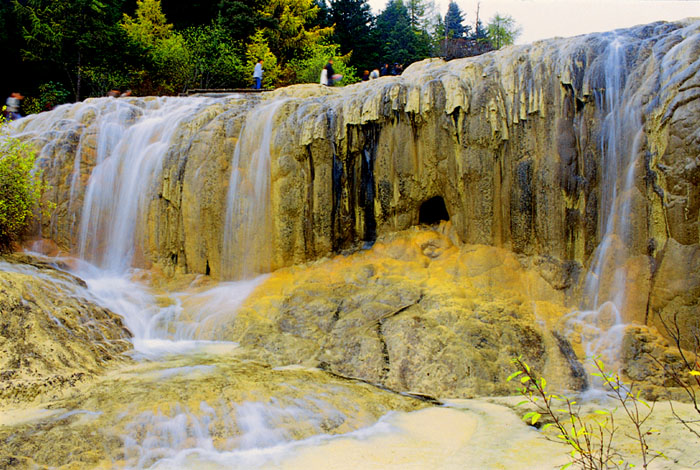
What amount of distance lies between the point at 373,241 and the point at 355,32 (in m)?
26.6

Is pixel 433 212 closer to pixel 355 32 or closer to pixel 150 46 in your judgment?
pixel 150 46

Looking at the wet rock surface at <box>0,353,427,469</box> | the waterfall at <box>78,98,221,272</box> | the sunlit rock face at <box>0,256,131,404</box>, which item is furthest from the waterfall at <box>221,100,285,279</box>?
the wet rock surface at <box>0,353,427,469</box>

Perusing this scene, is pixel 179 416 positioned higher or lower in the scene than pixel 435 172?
lower

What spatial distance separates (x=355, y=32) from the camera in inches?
1314

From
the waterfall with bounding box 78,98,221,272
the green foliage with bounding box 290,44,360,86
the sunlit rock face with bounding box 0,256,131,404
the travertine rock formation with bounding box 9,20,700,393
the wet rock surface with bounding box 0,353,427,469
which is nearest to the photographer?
the wet rock surface with bounding box 0,353,427,469

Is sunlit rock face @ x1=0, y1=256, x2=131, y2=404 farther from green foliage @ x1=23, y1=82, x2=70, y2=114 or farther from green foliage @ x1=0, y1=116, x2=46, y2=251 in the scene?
green foliage @ x1=23, y1=82, x2=70, y2=114

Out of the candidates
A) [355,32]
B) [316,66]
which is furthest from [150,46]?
[355,32]

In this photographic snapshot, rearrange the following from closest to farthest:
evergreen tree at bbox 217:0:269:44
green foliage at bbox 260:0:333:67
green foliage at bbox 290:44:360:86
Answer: green foliage at bbox 290:44:360:86
evergreen tree at bbox 217:0:269:44
green foliage at bbox 260:0:333:67

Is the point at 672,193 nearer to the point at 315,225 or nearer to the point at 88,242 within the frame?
the point at 315,225

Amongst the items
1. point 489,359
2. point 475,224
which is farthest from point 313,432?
point 475,224

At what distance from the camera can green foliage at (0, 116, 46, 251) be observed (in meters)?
9.83

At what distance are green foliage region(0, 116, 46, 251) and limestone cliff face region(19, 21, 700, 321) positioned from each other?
0.90m

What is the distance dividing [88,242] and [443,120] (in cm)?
773

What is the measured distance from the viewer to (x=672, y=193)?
704cm
